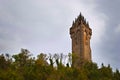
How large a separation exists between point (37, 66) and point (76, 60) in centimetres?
2362

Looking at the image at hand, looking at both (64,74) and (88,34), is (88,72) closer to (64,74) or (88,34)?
(64,74)

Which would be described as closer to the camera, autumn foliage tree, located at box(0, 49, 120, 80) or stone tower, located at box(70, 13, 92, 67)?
autumn foliage tree, located at box(0, 49, 120, 80)

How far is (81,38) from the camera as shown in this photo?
10888 centimetres

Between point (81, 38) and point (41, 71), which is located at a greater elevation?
point (81, 38)

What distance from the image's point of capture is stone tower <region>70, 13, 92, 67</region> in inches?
4208

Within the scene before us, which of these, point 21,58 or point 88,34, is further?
point 88,34

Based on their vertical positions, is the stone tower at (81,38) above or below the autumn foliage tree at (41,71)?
above

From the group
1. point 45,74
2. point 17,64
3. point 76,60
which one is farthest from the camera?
point 76,60

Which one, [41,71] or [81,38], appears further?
[81,38]

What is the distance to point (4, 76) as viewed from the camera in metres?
64.4

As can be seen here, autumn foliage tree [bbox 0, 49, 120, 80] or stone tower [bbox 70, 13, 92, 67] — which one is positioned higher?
stone tower [bbox 70, 13, 92, 67]

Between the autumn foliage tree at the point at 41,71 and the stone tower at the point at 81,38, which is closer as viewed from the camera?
the autumn foliage tree at the point at 41,71

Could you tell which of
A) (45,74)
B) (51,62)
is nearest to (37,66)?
(45,74)

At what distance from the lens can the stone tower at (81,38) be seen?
10688 centimetres
